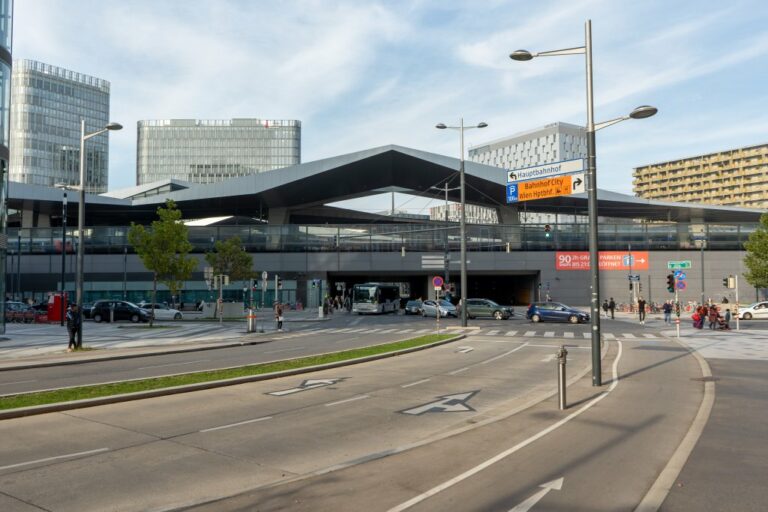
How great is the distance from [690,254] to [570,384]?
213 feet

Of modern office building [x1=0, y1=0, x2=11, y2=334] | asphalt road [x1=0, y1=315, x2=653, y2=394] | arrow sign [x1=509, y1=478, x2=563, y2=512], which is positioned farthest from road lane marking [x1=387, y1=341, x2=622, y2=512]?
modern office building [x1=0, y1=0, x2=11, y2=334]

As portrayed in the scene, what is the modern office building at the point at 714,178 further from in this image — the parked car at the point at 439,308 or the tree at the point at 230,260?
the tree at the point at 230,260

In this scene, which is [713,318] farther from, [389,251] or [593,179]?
[389,251]

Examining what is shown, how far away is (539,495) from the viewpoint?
6.48m

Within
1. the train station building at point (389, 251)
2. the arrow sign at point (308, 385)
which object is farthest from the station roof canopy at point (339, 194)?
the arrow sign at point (308, 385)

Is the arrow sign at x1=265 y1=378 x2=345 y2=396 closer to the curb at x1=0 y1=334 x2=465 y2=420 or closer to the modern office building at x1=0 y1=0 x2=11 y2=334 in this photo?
the curb at x1=0 y1=334 x2=465 y2=420

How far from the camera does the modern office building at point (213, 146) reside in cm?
17362

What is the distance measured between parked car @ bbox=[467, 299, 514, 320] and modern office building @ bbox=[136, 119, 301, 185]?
441ft

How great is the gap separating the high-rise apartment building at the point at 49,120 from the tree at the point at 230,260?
111m

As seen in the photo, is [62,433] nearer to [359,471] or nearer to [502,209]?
[359,471]

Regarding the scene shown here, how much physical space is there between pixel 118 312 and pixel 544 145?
524 feet

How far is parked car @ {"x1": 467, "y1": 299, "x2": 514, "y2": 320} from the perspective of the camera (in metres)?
46.2

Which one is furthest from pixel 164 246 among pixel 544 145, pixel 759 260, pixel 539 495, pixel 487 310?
pixel 544 145

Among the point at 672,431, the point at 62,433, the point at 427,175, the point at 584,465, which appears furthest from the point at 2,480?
the point at 427,175
